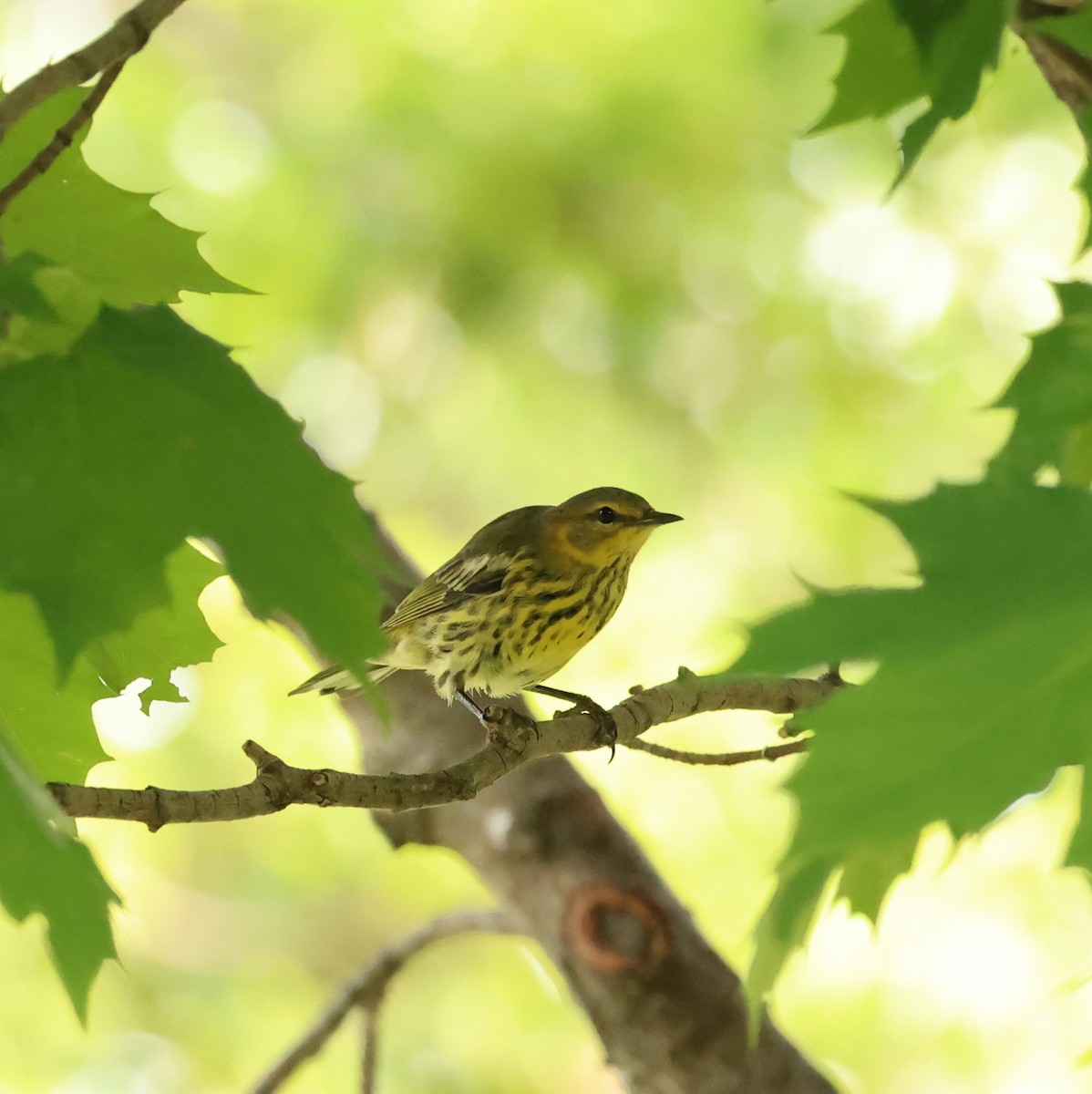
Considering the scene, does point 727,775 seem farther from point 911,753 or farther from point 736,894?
point 911,753

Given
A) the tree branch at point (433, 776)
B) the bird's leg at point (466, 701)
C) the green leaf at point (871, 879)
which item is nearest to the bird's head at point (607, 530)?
the bird's leg at point (466, 701)

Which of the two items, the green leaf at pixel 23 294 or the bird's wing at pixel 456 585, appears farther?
the bird's wing at pixel 456 585

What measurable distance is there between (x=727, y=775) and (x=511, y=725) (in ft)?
7.66

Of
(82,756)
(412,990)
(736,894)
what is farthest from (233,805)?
(412,990)

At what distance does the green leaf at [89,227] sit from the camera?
834 mm

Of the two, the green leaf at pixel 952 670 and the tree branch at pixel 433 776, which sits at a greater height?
the tree branch at pixel 433 776

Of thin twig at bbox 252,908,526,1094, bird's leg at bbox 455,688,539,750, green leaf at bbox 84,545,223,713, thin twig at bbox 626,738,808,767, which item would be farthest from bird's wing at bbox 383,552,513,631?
green leaf at bbox 84,545,223,713

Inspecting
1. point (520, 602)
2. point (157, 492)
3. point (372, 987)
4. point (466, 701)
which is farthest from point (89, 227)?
point (372, 987)

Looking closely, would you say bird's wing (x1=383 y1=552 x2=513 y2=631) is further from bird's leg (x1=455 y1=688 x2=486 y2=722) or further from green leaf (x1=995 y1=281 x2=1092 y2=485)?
green leaf (x1=995 y1=281 x2=1092 y2=485)

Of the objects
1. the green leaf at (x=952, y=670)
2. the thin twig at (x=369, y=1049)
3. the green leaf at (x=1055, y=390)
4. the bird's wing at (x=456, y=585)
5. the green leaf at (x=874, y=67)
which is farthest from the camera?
the bird's wing at (x=456, y=585)

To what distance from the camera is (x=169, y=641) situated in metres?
0.94

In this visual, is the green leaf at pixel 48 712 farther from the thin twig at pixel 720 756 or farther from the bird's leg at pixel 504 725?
the thin twig at pixel 720 756

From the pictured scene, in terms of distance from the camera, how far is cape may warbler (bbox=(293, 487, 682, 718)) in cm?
183

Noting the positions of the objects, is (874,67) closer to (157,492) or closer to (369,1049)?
(157,492)
